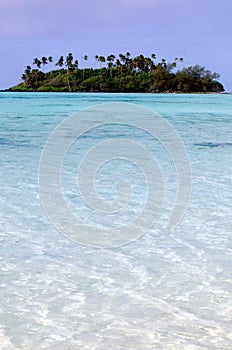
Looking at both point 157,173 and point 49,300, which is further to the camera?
point 157,173

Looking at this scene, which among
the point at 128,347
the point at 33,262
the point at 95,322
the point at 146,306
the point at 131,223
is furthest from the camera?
the point at 131,223

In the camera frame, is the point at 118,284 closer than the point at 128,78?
Yes

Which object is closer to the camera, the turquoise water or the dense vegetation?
the turquoise water

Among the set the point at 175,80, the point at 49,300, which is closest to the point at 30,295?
the point at 49,300

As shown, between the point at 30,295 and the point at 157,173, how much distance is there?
5.07 m

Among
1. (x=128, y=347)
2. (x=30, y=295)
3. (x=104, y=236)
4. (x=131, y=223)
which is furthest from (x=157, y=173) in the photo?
(x=128, y=347)

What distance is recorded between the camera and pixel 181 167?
8.99m

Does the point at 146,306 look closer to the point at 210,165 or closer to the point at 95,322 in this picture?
the point at 95,322

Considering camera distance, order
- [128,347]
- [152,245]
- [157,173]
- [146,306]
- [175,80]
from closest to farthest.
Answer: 1. [128,347]
2. [146,306]
3. [152,245]
4. [157,173]
5. [175,80]

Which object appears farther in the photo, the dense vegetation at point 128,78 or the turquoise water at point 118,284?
A: the dense vegetation at point 128,78

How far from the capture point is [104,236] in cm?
476

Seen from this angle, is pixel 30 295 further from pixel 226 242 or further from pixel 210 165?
pixel 210 165

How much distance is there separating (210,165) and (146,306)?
6331 millimetres

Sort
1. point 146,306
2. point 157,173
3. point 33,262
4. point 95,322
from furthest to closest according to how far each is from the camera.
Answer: point 157,173 → point 33,262 → point 146,306 → point 95,322
